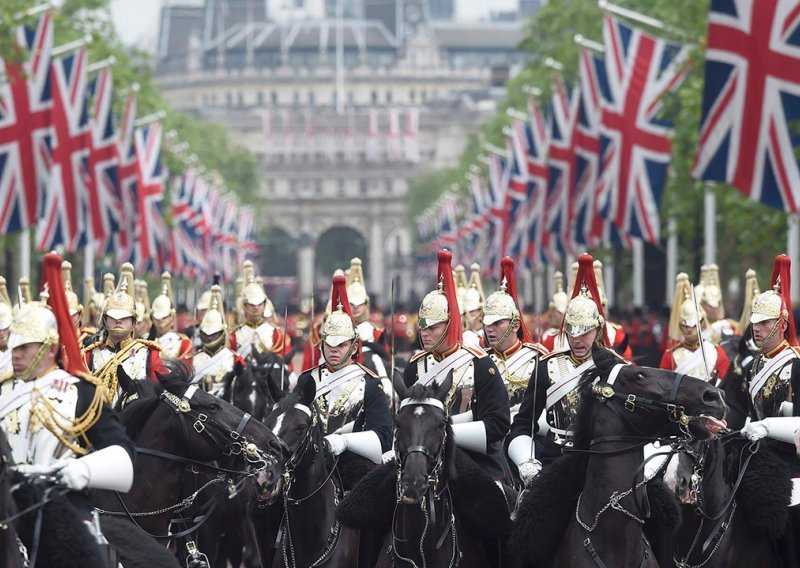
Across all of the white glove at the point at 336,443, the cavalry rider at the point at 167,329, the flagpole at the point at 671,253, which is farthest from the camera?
the flagpole at the point at 671,253

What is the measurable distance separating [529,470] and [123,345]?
413 centimetres

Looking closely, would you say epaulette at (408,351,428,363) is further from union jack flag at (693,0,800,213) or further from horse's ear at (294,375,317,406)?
union jack flag at (693,0,800,213)

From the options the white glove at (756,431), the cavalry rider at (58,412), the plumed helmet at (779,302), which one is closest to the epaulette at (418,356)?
the white glove at (756,431)

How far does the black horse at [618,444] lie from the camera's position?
436 inches

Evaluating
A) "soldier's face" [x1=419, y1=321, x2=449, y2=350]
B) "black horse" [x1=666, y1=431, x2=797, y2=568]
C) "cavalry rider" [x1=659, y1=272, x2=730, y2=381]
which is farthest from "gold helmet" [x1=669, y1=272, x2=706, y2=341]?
"soldier's face" [x1=419, y1=321, x2=449, y2=350]

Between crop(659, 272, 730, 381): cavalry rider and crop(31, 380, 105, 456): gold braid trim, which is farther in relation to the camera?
crop(659, 272, 730, 381): cavalry rider

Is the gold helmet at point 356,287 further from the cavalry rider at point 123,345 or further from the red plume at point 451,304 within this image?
the red plume at point 451,304

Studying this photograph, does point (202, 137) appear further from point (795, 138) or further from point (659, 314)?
point (795, 138)

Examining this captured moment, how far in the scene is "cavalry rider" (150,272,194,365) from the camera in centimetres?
1792

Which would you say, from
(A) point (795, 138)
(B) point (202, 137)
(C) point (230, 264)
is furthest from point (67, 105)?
(B) point (202, 137)

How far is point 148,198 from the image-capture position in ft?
160

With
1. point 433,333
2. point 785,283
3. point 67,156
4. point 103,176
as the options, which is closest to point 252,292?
point 785,283

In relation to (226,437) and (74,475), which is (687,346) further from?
(74,475)

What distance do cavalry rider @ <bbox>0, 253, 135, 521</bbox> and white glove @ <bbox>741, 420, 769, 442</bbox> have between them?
429 centimetres
